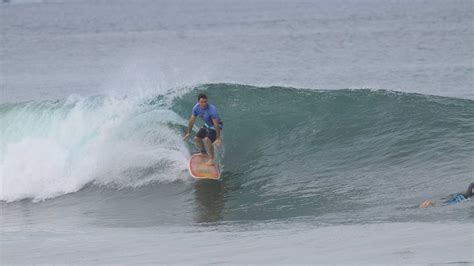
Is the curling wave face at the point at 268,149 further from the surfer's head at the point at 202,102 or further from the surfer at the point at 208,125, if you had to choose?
the surfer's head at the point at 202,102

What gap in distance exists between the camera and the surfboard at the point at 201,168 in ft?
51.5

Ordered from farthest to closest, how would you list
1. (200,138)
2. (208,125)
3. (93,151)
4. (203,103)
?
(93,151) → (200,138) → (208,125) → (203,103)

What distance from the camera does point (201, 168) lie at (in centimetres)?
1576

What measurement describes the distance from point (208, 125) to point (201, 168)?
2.96ft

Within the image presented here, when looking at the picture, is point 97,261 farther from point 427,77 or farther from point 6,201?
point 427,77

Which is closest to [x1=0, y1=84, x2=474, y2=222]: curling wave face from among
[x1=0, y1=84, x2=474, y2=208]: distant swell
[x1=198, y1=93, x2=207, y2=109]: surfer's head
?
[x1=0, y1=84, x2=474, y2=208]: distant swell

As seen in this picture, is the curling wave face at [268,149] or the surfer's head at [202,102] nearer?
the curling wave face at [268,149]

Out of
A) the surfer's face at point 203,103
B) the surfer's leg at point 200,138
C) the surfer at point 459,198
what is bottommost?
the surfer at point 459,198

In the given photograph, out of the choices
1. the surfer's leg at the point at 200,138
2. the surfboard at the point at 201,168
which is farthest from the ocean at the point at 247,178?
the surfer's leg at the point at 200,138

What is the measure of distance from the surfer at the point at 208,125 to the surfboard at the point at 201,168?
11 centimetres

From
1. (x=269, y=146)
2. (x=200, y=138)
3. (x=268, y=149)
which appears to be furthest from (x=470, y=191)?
(x=269, y=146)

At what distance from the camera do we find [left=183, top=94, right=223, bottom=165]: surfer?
15.1 metres

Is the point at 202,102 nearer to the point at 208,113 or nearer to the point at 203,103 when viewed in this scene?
the point at 203,103

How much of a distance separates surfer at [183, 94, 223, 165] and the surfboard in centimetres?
11
